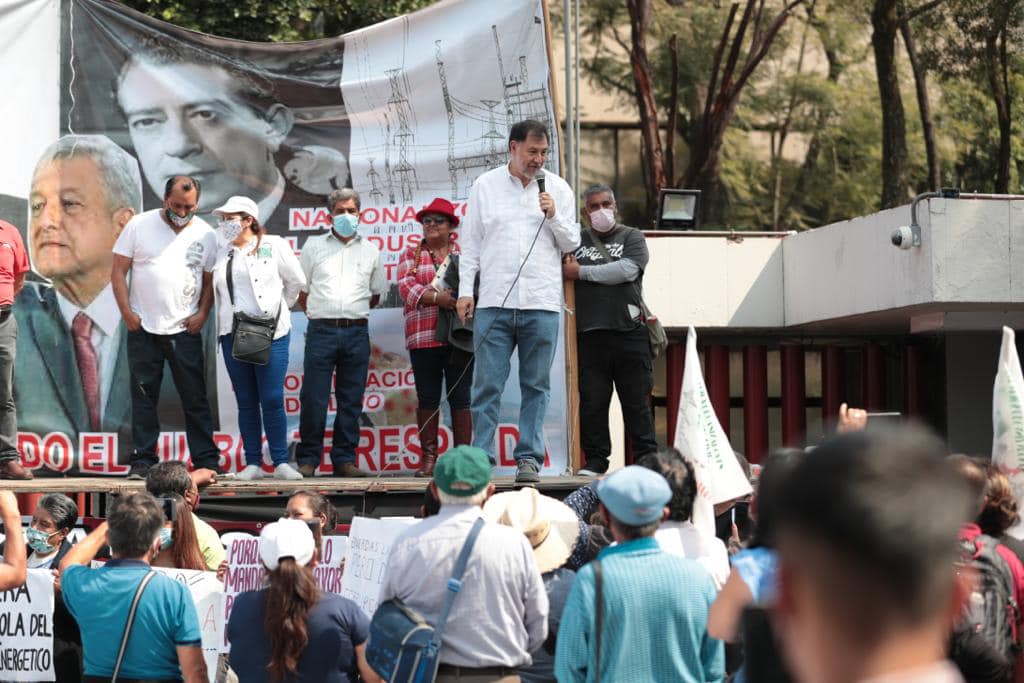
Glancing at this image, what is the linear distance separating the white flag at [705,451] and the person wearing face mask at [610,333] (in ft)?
5.38

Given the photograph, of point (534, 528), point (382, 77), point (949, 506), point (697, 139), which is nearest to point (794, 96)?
point (697, 139)

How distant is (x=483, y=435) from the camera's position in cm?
818

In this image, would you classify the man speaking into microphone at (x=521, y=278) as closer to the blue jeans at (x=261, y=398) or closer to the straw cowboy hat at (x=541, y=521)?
the blue jeans at (x=261, y=398)

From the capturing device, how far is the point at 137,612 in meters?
5.15

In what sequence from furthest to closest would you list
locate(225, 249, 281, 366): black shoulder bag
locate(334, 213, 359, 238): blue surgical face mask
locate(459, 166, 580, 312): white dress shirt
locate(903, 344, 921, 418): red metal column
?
locate(903, 344, 921, 418): red metal column < locate(334, 213, 359, 238): blue surgical face mask < locate(225, 249, 281, 366): black shoulder bag < locate(459, 166, 580, 312): white dress shirt

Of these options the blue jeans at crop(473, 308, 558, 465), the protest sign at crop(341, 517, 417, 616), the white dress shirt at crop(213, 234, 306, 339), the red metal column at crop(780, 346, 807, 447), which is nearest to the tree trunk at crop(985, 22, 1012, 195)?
the red metal column at crop(780, 346, 807, 447)

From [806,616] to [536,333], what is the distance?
6.85 metres

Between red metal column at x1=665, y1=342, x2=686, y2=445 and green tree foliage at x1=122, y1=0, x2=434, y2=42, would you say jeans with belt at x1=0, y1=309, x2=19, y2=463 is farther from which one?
red metal column at x1=665, y1=342, x2=686, y2=445

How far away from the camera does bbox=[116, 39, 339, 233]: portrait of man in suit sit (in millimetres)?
9875

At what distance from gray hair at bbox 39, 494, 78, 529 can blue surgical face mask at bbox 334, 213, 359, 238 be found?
10.2 ft

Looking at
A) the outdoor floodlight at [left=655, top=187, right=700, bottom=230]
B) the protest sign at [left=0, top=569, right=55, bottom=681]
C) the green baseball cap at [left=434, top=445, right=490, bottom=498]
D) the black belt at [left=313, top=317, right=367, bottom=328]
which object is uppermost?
the outdoor floodlight at [left=655, top=187, right=700, bottom=230]

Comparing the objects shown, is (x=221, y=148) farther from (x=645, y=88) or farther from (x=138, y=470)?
(x=645, y=88)

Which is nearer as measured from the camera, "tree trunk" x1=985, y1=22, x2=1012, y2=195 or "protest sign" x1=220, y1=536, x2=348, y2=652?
"protest sign" x1=220, y1=536, x2=348, y2=652

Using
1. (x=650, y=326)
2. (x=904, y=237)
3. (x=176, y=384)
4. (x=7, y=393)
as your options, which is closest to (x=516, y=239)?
(x=650, y=326)
